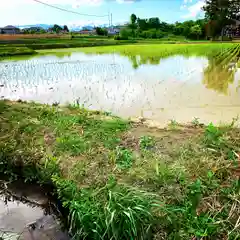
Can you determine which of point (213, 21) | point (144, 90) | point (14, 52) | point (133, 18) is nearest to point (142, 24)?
point (133, 18)

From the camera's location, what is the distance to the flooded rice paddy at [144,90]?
5.34 metres

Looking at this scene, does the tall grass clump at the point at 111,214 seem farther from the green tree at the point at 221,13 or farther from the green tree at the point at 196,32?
the green tree at the point at 196,32

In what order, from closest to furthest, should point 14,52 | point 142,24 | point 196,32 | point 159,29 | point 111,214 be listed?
1. point 111,214
2. point 14,52
3. point 196,32
4. point 159,29
5. point 142,24

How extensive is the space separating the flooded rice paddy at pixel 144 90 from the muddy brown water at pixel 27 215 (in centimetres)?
243

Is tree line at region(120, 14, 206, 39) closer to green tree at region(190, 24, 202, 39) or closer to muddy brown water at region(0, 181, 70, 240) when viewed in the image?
green tree at region(190, 24, 202, 39)

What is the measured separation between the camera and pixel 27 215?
2.71m

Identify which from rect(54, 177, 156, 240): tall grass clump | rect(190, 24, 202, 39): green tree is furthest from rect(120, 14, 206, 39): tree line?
rect(54, 177, 156, 240): tall grass clump

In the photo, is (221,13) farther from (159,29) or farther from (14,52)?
(14,52)

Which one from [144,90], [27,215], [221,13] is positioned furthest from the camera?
[221,13]

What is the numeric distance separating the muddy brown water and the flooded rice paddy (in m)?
2.43

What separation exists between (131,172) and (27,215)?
1.11 metres

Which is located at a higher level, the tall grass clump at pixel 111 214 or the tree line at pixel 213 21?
the tree line at pixel 213 21

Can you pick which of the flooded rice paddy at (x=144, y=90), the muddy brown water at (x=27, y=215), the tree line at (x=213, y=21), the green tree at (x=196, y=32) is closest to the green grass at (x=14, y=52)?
the flooded rice paddy at (x=144, y=90)

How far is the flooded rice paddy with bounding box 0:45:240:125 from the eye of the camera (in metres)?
5.34
